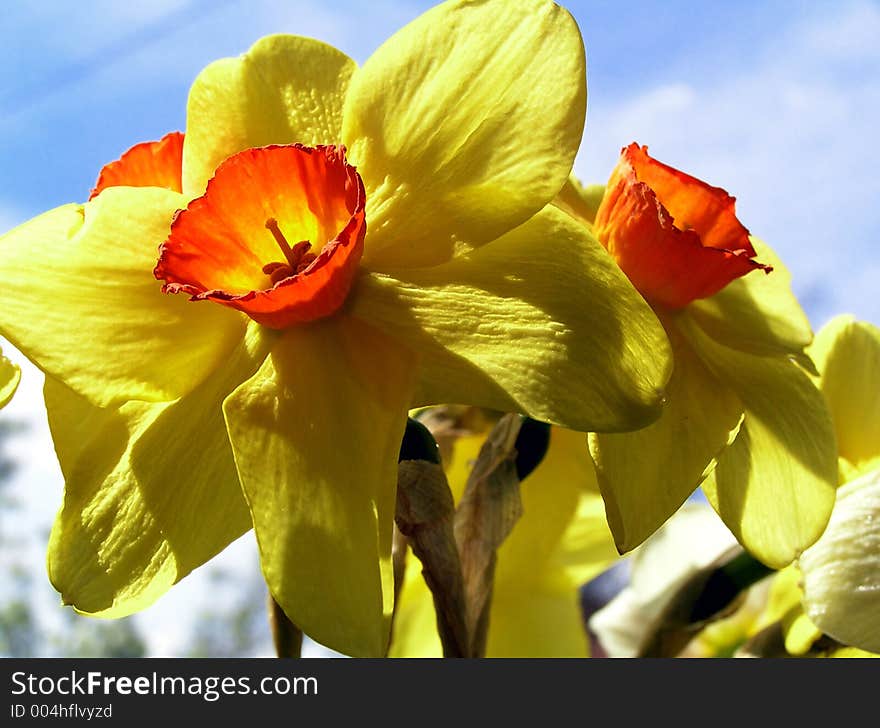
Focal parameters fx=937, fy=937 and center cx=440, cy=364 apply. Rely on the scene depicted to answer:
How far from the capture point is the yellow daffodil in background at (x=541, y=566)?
1.11m

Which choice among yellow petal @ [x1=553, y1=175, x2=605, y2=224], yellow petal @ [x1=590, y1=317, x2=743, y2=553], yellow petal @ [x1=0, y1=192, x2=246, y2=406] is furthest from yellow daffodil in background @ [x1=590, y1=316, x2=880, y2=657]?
yellow petal @ [x1=0, y1=192, x2=246, y2=406]

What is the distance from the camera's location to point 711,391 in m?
0.74

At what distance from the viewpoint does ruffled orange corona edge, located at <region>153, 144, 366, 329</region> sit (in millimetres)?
619

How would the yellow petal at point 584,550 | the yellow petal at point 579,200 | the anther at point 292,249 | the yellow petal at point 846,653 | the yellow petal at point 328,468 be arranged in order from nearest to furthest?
the yellow petal at point 328,468 → the anther at point 292,249 → the yellow petal at point 579,200 → the yellow petal at point 846,653 → the yellow petal at point 584,550

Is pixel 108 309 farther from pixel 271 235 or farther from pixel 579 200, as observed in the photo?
pixel 579 200

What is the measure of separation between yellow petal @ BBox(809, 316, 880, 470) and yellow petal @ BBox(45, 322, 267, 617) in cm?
65

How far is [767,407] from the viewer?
30.9 inches

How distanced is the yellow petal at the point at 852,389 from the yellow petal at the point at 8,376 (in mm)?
785

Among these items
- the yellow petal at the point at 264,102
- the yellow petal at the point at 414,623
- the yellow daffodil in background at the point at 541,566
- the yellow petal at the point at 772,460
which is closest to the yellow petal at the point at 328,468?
the yellow petal at the point at 264,102

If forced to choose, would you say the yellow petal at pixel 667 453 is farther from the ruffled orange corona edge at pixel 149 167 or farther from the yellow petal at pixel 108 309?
the ruffled orange corona edge at pixel 149 167

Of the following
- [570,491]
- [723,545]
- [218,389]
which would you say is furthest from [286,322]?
[723,545]

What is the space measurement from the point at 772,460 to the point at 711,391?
84 mm
